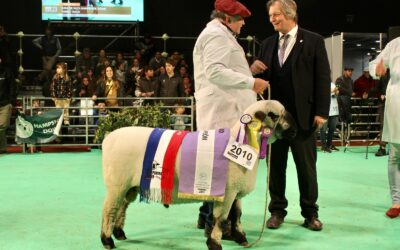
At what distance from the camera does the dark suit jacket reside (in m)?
4.23

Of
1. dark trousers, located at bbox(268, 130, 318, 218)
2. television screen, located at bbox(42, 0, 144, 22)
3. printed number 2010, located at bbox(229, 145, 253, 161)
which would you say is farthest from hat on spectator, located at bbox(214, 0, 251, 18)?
television screen, located at bbox(42, 0, 144, 22)

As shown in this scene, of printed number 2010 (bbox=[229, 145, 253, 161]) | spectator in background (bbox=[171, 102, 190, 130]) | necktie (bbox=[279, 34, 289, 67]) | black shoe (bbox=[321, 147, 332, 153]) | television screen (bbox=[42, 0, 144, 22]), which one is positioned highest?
television screen (bbox=[42, 0, 144, 22])

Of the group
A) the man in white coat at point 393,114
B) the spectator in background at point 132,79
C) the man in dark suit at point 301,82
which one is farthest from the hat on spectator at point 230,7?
the spectator in background at point 132,79

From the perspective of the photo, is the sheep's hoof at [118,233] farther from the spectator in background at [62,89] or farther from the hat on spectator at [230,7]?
the spectator in background at [62,89]

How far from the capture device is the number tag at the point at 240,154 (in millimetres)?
3539

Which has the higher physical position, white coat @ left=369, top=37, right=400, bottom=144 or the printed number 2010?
white coat @ left=369, top=37, right=400, bottom=144

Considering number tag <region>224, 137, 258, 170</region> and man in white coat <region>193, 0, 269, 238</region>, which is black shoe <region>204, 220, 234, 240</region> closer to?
man in white coat <region>193, 0, 269, 238</region>

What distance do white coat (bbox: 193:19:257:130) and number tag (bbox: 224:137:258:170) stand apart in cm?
37

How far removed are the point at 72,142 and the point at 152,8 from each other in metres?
5.63

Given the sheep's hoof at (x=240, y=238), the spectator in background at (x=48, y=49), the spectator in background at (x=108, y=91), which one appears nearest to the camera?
the sheep's hoof at (x=240, y=238)

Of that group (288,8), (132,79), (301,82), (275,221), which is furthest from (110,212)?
(132,79)

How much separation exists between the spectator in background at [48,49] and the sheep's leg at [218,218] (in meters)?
10.2

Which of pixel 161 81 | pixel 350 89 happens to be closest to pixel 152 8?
pixel 161 81

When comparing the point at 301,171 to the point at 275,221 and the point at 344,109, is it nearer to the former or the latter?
the point at 275,221
